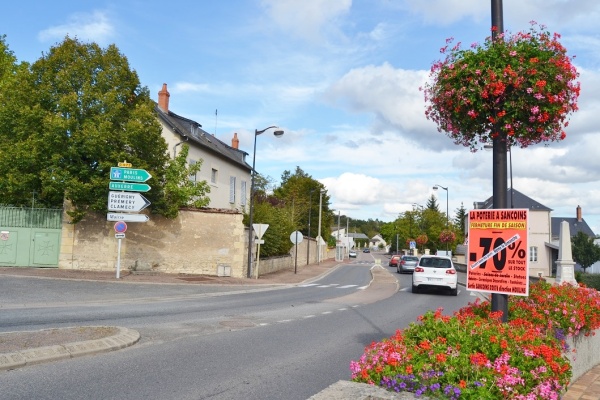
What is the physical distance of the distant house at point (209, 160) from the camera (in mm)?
32719

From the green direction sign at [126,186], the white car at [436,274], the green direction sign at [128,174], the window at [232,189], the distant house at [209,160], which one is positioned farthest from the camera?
the window at [232,189]

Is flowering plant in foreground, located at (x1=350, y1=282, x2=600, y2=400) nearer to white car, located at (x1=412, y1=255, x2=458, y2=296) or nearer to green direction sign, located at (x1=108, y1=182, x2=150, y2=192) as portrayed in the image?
white car, located at (x1=412, y1=255, x2=458, y2=296)

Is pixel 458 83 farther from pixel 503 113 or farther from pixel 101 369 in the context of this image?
pixel 101 369

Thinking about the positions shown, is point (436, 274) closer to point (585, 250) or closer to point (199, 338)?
point (199, 338)

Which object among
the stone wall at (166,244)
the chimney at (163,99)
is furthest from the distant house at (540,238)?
the stone wall at (166,244)

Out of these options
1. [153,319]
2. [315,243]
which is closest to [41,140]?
[153,319]

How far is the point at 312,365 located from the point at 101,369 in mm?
2973

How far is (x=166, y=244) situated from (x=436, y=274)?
1311 cm

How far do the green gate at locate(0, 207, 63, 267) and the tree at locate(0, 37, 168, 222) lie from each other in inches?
40.1

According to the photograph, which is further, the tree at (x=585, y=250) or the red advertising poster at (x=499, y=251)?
the tree at (x=585, y=250)

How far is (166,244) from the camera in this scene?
998 inches

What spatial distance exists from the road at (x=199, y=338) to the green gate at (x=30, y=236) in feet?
18.5

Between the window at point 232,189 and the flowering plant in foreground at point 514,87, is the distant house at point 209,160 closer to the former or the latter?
the window at point 232,189

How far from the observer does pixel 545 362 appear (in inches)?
156
